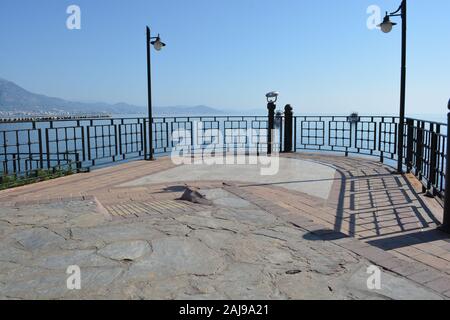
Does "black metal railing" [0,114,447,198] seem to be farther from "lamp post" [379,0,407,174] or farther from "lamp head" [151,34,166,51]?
"lamp head" [151,34,166,51]

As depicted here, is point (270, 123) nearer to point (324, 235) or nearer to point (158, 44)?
point (158, 44)

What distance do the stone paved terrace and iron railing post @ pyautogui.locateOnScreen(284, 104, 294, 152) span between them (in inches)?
196

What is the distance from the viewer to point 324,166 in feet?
26.6

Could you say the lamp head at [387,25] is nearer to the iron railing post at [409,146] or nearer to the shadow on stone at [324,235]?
the iron railing post at [409,146]

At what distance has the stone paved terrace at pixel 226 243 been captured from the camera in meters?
2.35

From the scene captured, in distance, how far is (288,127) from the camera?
10648mm

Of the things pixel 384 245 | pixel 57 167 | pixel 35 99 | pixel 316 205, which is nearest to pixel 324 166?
pixel 316 205

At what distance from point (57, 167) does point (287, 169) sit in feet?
15.1

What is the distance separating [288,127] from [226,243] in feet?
25.9

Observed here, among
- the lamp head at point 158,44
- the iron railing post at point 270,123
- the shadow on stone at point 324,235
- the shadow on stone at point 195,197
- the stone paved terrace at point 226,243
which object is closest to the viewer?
the stone paved terrace at point 226,243

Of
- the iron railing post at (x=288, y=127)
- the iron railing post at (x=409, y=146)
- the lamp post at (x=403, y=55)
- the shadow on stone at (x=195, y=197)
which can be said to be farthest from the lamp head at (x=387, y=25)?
the shadow on stone at (x=195, y=197)

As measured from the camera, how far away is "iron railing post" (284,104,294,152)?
34.8 ft

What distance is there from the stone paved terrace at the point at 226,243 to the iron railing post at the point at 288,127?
4.97 meters
